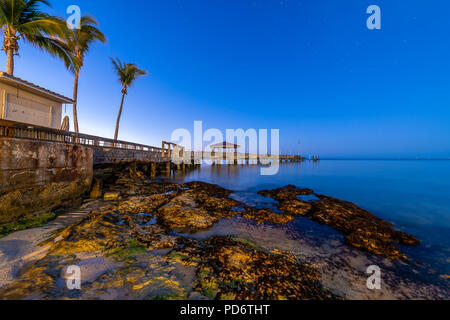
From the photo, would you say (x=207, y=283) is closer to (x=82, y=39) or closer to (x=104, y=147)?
(x=104, y=147)

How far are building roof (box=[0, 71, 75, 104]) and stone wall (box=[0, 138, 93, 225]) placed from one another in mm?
5185

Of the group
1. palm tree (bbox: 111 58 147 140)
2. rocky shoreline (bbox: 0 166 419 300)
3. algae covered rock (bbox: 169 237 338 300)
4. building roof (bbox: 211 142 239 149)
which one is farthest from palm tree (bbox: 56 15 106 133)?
building roof (bbox: 211 142 239 149)

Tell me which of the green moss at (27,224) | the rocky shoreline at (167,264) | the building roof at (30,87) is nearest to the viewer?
the rocky shoreline at (167,264)

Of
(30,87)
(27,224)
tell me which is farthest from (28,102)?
(27,224)

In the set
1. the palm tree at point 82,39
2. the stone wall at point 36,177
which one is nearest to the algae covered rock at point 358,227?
the stone wall at point 36,177

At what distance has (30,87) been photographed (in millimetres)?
7809

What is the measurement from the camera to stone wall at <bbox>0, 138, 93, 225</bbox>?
12.6 ft

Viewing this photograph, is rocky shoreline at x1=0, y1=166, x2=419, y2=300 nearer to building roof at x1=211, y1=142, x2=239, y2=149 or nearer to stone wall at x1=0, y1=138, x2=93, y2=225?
stone wall at x1=0, y1=138, x2=93, y2=225

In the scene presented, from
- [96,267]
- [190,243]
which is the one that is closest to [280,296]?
[190,243]

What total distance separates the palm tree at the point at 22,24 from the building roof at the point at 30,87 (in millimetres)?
1043

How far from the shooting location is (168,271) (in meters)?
2.55

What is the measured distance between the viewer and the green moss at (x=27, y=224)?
350 centimetres

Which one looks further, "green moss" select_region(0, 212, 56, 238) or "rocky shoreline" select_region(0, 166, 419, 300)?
"green moss" select_region(0, 212, 56, 238)

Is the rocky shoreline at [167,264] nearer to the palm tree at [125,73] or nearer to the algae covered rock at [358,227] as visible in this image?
the algae covered rock at [358,227]
